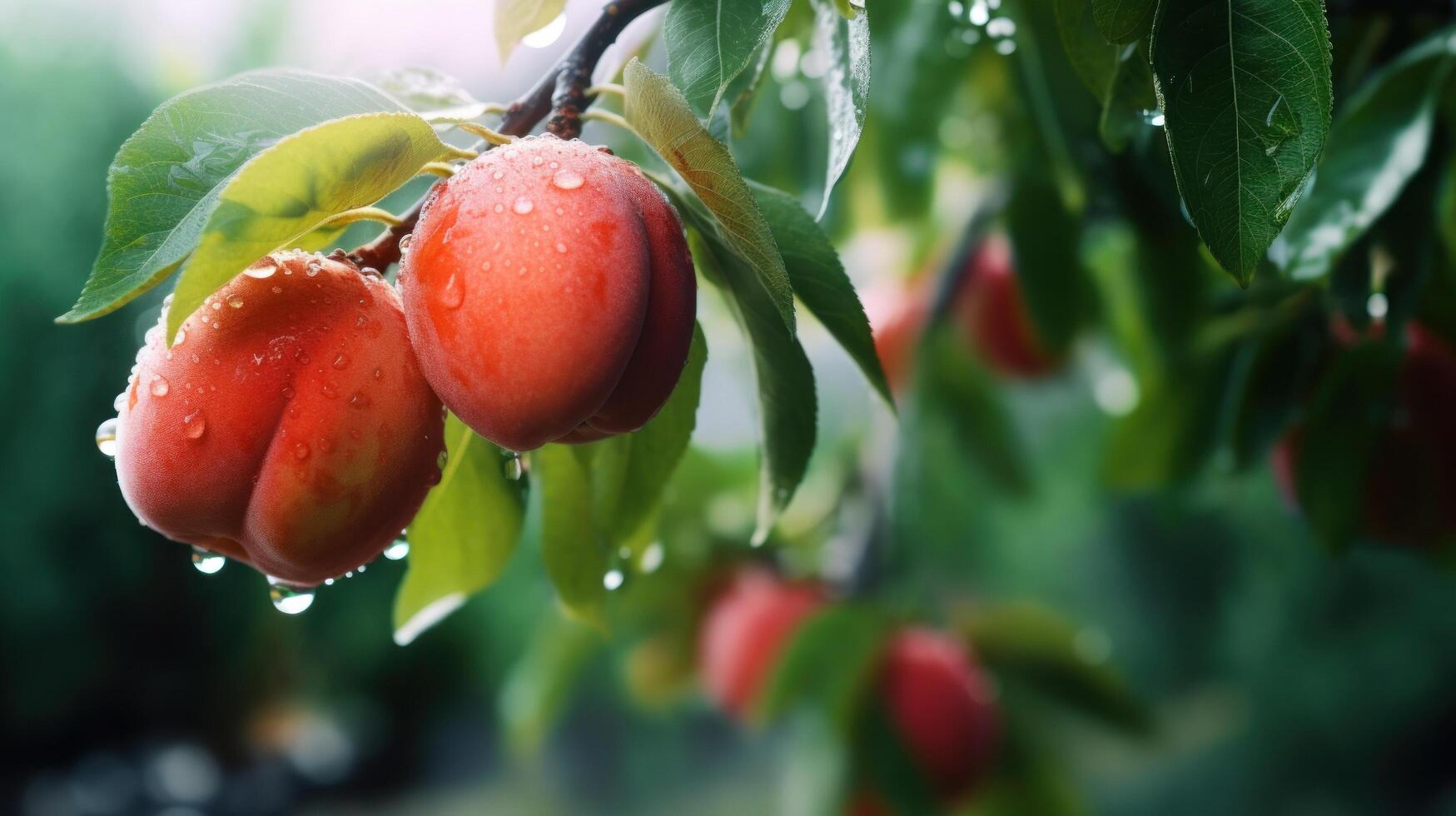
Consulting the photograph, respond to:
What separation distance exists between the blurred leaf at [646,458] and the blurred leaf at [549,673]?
0.48 meters

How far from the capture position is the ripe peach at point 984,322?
807mm

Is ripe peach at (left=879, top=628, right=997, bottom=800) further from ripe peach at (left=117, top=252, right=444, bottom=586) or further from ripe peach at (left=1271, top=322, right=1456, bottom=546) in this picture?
ripe peach at (left=117, top=252, right=444, bottom=586)

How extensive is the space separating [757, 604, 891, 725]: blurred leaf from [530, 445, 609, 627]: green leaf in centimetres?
31

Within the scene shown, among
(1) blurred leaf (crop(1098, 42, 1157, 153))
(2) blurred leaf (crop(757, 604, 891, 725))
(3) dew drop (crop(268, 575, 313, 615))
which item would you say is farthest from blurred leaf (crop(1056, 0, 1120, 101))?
(2) blurred leaf (crop(757, 604, 891, 725))

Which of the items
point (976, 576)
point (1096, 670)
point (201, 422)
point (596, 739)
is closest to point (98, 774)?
point (596, 739)

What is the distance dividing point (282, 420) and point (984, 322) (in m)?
0.67

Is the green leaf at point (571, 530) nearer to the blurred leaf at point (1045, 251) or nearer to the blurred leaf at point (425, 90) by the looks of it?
the blurred leaf at point (425, 90)

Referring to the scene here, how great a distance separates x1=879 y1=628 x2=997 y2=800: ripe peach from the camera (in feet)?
2.12

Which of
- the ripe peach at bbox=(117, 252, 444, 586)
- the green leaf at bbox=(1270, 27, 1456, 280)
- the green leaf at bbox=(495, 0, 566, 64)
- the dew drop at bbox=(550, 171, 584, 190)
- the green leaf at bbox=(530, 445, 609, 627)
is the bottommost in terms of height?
the green leaf at bbox=(530, 445, 609, 627)

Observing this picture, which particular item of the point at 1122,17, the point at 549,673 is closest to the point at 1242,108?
the point at 1122,17

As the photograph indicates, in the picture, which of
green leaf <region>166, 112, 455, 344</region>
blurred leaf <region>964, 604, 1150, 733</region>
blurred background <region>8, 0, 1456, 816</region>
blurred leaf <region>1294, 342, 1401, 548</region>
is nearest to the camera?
green leaf <region>166, 112, 455, 344</region>

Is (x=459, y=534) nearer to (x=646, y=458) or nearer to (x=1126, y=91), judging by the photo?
(x=646, y=458)

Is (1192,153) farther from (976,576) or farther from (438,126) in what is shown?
(976,576)

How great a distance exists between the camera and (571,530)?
30cm
